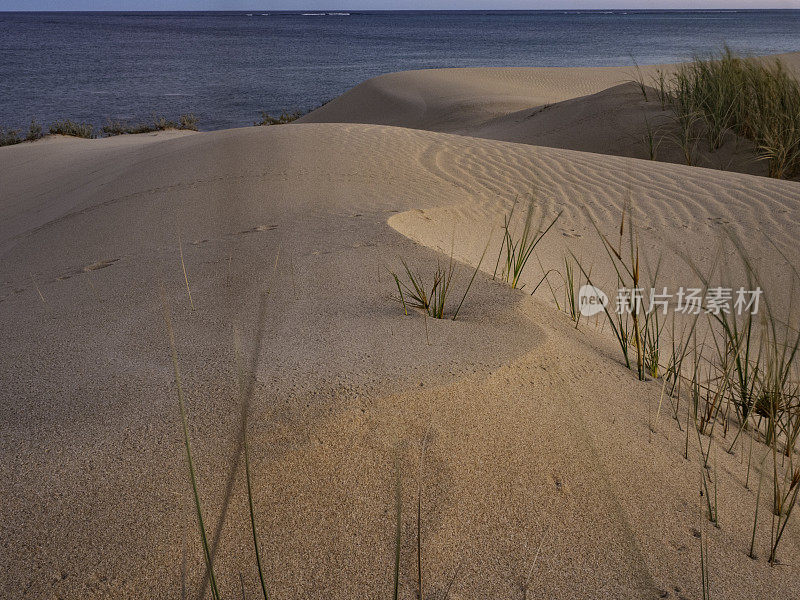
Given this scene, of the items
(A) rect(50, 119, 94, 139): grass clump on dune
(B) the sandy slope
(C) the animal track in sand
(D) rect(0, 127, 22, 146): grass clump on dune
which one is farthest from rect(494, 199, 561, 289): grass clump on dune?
(A) rect(50, 119, 94, 139): grass clump on dune

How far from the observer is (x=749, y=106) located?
6.77 meters

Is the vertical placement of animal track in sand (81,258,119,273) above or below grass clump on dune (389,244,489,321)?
below

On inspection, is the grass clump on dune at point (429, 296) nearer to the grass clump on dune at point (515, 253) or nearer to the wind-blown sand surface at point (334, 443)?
the wind-blown sand surface at point (334, 443)

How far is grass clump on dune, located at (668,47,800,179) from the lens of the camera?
6.13 meters

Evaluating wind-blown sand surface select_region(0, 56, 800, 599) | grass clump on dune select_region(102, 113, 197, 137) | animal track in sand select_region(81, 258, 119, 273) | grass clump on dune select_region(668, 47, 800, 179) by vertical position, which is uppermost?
grass clump on dune select_region(668, 47, 800, 179)

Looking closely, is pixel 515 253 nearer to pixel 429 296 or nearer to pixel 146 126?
pixel 429 296

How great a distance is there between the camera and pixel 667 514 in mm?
1500

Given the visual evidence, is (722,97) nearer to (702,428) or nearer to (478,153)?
(478,153)

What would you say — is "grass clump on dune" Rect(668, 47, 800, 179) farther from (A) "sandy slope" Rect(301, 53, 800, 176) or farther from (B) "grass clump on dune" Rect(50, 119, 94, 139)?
(B) "grass clump on dune" Rect(50, 119, 94, 139)

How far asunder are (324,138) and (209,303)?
3.99m

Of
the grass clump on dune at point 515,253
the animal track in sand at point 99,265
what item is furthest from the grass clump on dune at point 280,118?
the animal track in sand at point 99,265

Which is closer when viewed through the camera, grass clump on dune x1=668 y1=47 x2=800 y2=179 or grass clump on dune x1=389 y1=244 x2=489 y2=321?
grass clump on dune x1=389 y1=244 x2=489 y2=321

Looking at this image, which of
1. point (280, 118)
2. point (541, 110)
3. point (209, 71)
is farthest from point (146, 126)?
point (209, 71)

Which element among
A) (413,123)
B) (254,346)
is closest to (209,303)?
(254,346)
